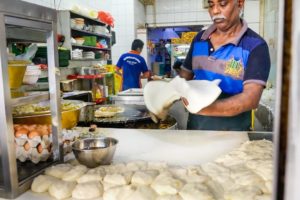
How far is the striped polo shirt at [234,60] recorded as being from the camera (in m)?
2.06

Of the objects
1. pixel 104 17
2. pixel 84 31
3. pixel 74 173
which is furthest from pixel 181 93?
pixel 104 17

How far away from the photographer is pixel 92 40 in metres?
6.02

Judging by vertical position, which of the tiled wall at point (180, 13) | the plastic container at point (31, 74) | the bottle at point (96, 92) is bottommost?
the bottle at point (96, 92)

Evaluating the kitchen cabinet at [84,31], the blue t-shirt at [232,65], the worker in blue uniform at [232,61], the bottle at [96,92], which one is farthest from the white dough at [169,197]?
the bottle at [96,92]

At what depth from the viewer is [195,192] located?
974 mm

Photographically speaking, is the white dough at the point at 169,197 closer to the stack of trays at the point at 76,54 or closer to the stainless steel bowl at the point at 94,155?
the stainless steel bowl at the point at 94,155

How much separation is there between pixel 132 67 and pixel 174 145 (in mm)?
3757

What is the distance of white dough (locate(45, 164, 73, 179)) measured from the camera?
1163 millimetres

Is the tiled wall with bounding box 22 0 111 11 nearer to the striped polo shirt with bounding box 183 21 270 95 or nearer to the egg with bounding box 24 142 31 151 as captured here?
the striped polo shirt with bounding box 183 21 270 95

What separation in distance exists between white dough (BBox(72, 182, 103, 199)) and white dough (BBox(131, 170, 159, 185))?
136 mm

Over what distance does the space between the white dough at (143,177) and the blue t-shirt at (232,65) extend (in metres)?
1.22

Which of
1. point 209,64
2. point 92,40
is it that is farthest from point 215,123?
point 92,40

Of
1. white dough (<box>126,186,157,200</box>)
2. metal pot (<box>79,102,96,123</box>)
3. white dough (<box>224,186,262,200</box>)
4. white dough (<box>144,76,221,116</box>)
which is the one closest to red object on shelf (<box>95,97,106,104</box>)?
metal pot (<box>79,102,96,123</box>)

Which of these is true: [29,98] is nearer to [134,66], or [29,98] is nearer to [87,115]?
[87,115]
